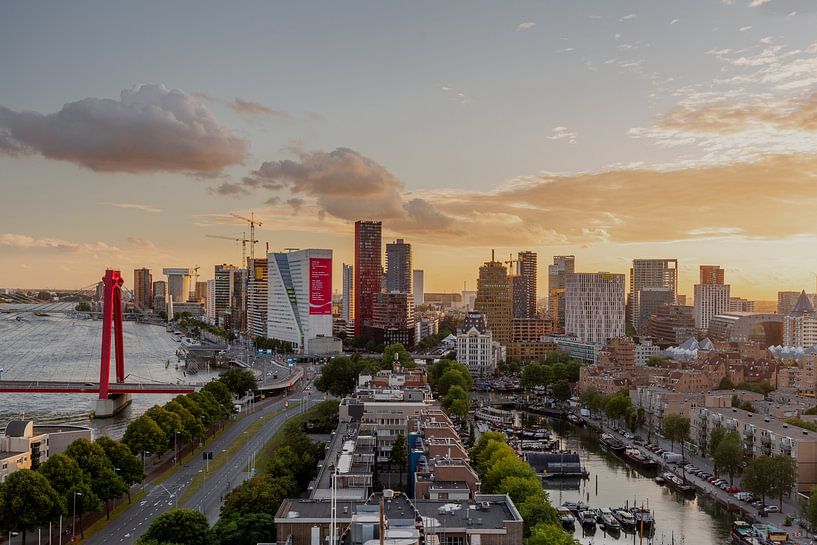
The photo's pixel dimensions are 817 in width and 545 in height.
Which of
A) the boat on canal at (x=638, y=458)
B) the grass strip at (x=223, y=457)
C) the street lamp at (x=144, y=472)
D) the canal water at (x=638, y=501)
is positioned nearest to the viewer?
the canal water at (x=638, y=501)

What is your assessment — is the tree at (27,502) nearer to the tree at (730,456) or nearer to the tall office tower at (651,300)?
the tree at (730,456)

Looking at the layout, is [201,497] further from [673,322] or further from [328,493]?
[673,322]

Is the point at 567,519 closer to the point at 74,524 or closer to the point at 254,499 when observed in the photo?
the point at 254,499

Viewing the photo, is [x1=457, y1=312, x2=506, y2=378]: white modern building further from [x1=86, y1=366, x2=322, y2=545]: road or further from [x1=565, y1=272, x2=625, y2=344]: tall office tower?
[x1=86, y1=366, x2=322, y2=545]: road

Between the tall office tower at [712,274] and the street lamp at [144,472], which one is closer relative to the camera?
the street lamp at [144,472]

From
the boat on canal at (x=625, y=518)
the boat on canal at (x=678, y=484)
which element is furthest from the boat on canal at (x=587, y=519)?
the boat on canal at (x=678, y=484)

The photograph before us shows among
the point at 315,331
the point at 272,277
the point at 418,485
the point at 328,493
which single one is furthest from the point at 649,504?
the point at 272,277

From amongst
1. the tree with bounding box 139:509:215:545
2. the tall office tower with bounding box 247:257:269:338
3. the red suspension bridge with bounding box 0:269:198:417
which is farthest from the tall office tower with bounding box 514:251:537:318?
the tree with bounding box 139:509:215:545
